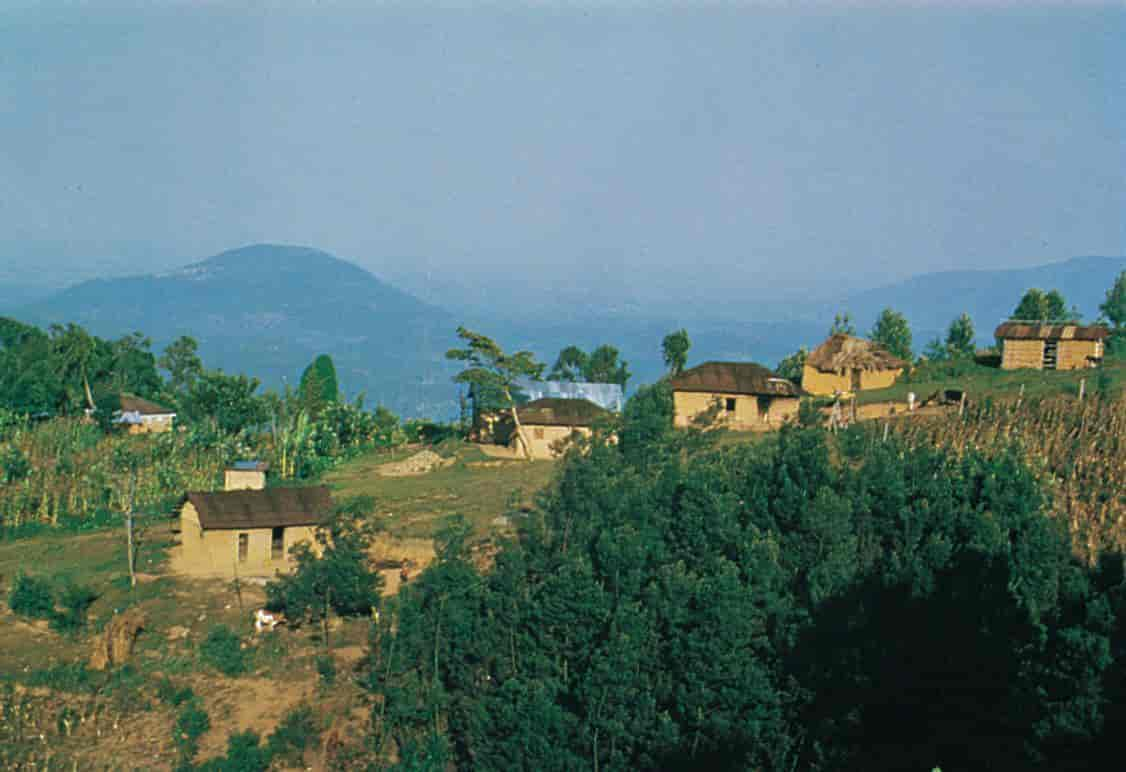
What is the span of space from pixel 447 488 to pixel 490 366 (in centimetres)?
955

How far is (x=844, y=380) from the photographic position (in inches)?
1628

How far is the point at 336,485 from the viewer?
37.6m

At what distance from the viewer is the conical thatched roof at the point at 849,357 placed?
135 feet

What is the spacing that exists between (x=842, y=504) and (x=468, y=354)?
25.1m

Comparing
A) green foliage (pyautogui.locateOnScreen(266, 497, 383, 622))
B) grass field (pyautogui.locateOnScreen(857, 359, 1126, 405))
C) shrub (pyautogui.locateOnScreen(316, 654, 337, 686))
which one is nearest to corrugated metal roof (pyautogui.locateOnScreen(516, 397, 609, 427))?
grass field (pyautogui.locateOnScreen(857, 359, 1126, 405))

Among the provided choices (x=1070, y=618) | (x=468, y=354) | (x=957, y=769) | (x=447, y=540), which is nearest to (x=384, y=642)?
(x=447, y=540)

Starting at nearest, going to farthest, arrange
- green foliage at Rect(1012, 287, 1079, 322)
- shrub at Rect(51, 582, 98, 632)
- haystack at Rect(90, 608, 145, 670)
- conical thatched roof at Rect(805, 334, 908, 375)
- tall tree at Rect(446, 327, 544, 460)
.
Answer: haystack at Rect(90, 608, 145, 670)
shrub at Rect(51, 582, 98, 632)
conical thatched roof at Rect(805, 334, 908, 375)
tall tree at Rect(446, 327, 544, 460)
green foliage at Rect(1012, 287, 1079, 322)

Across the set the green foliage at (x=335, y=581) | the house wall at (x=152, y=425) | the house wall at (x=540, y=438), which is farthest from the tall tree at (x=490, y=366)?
A: the green foliage at (x=335, y=581)

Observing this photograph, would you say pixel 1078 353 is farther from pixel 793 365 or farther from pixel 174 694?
pixel 174 694

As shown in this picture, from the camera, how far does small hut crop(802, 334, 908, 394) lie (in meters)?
41.2

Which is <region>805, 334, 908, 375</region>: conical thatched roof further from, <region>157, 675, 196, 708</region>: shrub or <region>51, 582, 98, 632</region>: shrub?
<region>157, 675, 196, 708</region>: shrub

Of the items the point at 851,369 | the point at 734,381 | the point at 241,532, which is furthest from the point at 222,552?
the point at 851,369

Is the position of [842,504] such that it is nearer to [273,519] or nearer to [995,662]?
[995,662]

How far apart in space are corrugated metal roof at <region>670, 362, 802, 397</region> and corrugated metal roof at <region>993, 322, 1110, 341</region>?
7734 millimetres
